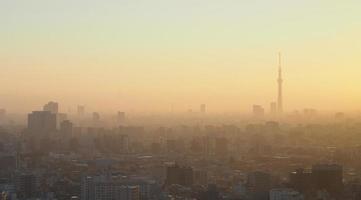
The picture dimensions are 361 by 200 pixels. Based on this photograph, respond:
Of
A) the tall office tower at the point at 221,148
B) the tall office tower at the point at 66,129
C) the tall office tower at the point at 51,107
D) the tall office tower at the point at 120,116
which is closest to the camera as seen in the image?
the tall office tower at the point at 221,148

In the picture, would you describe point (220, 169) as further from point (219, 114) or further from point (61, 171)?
point (219, 114)

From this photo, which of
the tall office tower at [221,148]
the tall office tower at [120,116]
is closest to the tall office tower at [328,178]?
the tall office tower at [221,148]

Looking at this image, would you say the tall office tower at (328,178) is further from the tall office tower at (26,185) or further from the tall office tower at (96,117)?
the tall office tower at (96,117)

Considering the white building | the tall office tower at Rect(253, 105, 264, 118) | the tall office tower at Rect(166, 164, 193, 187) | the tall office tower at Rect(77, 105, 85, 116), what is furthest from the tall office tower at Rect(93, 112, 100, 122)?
the white building

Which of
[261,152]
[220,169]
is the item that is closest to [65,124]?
[261,152]

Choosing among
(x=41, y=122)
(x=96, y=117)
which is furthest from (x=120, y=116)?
(x=41, y=122)

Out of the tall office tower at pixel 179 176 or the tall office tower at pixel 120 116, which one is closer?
the tall office tower at pixel 179 176

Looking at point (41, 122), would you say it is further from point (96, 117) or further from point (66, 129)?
point (96, 117)

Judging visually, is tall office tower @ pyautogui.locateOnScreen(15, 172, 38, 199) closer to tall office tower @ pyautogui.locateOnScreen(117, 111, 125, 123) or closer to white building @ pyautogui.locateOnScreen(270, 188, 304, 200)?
white building @ pyautogui.locateOnScreen(270, 188, 304, 200)
